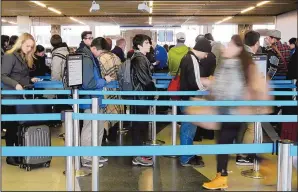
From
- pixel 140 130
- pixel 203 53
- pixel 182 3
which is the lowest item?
pixel 140 130

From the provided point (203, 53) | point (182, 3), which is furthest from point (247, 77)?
point (182, 3)

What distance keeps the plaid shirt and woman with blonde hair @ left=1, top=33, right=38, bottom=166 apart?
12.0ft

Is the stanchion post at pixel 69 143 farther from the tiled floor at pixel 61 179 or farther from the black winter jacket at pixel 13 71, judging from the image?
the black winter jacket at pixel 13 71

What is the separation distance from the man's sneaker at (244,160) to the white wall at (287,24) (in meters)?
16.7

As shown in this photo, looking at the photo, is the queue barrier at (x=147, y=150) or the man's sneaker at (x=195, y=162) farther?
the man's sneaker at (x=195, y=162)

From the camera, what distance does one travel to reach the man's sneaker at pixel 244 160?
5.34m

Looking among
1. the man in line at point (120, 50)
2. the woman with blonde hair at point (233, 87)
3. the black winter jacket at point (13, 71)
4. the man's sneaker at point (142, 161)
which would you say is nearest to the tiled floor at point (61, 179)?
the man's sneaker at point (142, 161)

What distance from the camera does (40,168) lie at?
5.15m

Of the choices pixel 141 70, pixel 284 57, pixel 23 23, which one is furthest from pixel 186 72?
pixel 23 23

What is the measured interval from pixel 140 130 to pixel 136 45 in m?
1.02

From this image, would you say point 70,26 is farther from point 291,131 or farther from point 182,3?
point 291,131

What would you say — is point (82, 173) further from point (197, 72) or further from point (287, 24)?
point (287, 24)

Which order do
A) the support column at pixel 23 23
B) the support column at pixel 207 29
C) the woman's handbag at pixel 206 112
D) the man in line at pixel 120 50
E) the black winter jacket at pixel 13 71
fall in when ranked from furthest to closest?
the support column at pixel 207 29
the support column at pixel 23 23
the man in line at pixel 120 50
the black winter jacket at pixel 13 71
the woman's handbag at pixel 206 112

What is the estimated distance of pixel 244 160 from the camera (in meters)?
5.39
